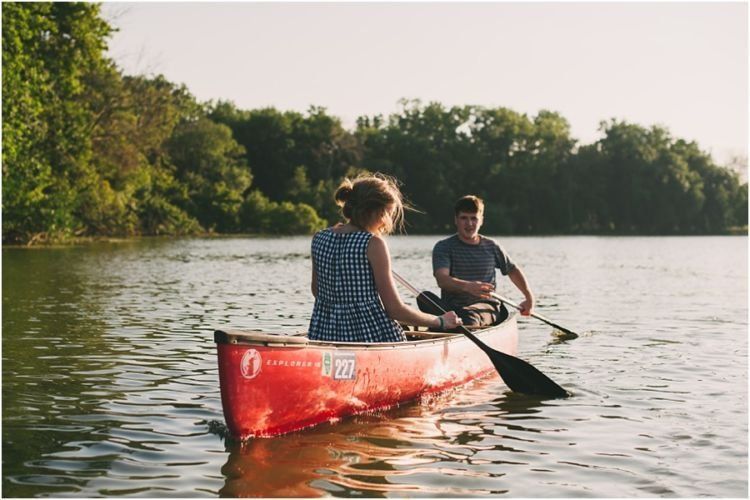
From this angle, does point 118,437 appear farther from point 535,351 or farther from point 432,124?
point 432,124

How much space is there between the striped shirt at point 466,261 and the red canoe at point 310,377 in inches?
60.7

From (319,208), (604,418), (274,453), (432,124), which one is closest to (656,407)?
(604,418)

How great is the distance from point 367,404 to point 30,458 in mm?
2394

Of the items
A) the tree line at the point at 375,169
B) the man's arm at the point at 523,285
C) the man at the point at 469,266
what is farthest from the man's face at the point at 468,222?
the tree line at the point at 375,169

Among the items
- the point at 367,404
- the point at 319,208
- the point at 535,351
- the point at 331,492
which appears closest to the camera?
the point at 331,492

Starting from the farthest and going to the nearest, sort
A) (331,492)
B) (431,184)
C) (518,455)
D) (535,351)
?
(431,184) < (535,351) < (518,455) < (331,492)

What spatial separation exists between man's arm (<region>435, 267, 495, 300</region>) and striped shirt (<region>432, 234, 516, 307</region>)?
75 mm

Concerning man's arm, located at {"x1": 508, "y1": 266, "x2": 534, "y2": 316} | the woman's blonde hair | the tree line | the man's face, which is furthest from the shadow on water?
the tree line

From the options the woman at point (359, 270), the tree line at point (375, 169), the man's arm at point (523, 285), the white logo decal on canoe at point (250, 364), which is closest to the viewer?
the white logo decal on canoe at point (250, 364)

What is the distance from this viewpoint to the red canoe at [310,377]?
5824 millimetres

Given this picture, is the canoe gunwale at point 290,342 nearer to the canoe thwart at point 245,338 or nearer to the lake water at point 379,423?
the canoe thwart at point 245,338

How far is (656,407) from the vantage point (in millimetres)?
7566

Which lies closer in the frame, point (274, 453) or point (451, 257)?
point (274, 453)

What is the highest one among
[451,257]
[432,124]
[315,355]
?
[432,124]
